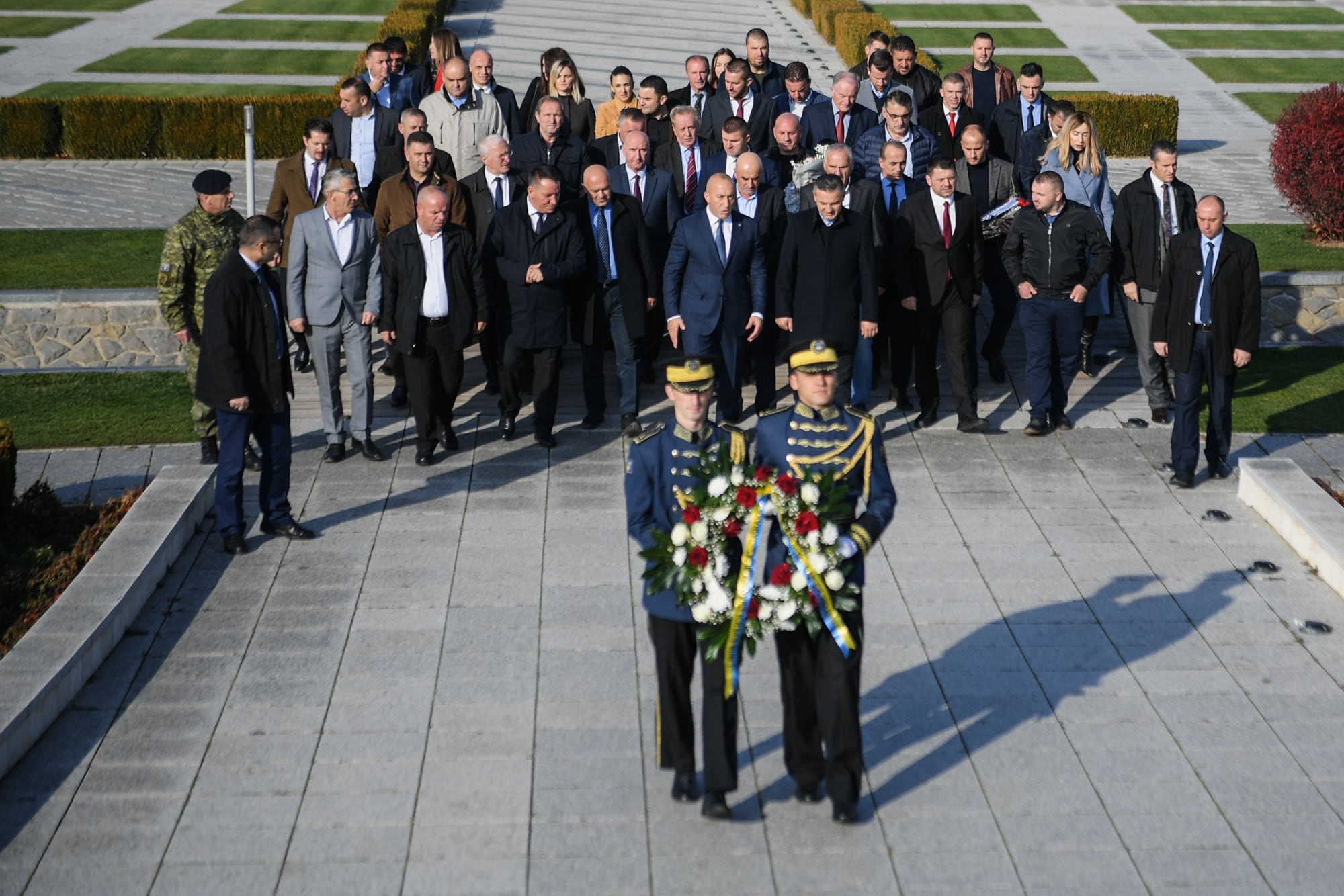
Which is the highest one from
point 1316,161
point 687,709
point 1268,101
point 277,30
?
point 277,30

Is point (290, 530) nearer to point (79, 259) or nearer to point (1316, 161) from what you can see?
point (79, 259)

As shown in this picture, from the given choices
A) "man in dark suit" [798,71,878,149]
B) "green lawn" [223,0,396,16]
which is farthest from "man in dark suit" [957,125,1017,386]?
"green lawn" [223,0,396,16]

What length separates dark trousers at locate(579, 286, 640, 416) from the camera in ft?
39.2

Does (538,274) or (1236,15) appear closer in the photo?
(538,274)

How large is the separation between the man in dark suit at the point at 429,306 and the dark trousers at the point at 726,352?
1.57 m

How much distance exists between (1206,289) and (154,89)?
20231mm

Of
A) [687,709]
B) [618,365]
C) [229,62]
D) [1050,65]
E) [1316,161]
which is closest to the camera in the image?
[687,709]

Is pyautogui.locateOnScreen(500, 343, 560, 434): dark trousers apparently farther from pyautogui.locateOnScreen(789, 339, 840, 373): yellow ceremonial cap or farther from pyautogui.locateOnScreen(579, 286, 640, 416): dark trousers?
pyautogui.locateOnScreen(789, 339, 840, 373): yellow ceremonial cap

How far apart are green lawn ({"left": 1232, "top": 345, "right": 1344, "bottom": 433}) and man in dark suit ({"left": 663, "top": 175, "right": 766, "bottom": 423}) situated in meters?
4.07

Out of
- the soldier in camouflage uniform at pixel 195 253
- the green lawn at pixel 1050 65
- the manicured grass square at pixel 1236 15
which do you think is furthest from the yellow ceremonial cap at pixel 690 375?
the manicured grass square at pixel 1236 15

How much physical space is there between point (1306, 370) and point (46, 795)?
1088 centimetres

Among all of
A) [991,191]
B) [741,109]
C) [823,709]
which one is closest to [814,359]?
[823,709]

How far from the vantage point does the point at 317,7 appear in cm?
3441

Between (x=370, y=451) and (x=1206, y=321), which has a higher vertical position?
(x=1206, y=321)
